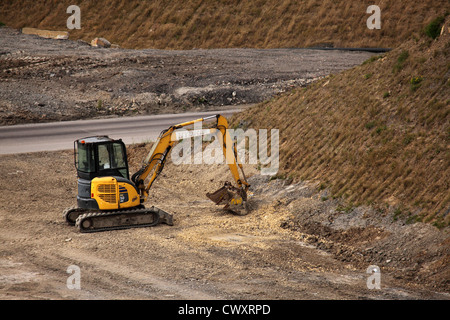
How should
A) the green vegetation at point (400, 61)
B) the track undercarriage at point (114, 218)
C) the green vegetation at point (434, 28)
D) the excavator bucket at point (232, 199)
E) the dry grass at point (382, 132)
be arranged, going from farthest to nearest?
1. the green vegetation at point (400, 61)
2. the green vegetation at point (434, 28)
3. the excavator bucket at point (232, 199)
4. the track undercarriage at point (114, 218)
5. the dry grass at point (382, 132)

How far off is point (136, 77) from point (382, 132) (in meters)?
20.6

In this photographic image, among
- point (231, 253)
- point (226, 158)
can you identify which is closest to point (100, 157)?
point (226, 158)

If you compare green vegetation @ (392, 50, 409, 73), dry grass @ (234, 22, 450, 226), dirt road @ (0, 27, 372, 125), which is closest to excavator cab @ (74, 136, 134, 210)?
dry grass @ (234, 22, 450, 226)

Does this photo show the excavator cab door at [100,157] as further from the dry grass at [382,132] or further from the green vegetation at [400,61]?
the green vegetation at [400,61]

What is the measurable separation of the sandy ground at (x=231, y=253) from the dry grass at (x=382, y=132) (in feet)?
2.38

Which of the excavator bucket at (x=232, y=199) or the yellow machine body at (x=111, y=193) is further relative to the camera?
the excavator bucket at (x=232, y=199)

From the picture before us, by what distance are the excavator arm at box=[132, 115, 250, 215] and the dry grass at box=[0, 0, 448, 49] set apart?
94.0 ft

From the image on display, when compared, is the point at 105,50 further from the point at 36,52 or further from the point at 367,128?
the point at 367,128

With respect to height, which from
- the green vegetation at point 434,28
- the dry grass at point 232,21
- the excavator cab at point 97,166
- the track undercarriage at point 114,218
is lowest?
the track undercarriage at point 114,218

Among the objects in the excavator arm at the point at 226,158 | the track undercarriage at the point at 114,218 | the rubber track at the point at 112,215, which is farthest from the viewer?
the excavator arm at the point at 226,158

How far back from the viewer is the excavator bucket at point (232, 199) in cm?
1841

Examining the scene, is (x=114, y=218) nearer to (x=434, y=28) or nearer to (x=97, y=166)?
(x=97, y=166)

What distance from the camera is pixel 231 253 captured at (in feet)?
48.3

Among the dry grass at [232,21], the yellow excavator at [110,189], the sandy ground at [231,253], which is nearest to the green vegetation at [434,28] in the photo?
the sandy ground at [231,253]
